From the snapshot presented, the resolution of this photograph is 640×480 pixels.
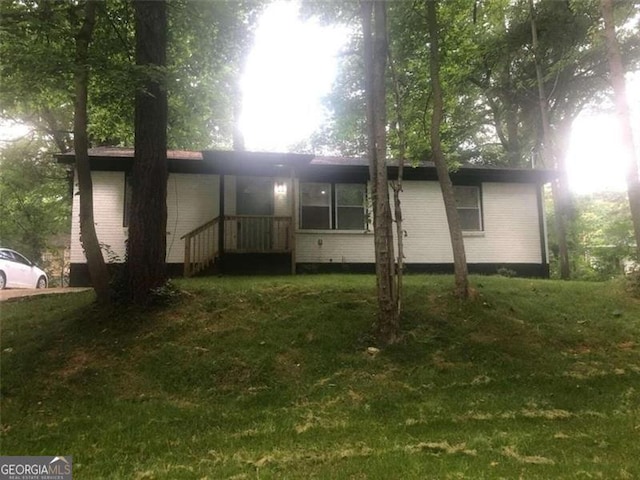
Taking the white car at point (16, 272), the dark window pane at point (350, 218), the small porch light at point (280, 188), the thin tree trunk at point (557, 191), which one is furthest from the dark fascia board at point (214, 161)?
the thin tree trunk at point (557, 191)

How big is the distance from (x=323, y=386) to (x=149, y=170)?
497 centimetres

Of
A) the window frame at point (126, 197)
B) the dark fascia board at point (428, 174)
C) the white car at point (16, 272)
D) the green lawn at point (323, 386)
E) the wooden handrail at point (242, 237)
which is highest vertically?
the dark fascia board at point (428, 174)

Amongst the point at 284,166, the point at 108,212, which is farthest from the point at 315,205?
the point at 108,212

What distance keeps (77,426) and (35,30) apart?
630 centimetres

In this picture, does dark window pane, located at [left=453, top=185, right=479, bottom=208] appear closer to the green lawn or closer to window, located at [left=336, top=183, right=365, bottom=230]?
window, located at [left=336, top=183, right=365, bottom=230]

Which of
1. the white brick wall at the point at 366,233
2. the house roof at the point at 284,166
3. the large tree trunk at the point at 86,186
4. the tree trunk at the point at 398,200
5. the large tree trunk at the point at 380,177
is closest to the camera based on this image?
the large tree trunk at the point at 380,177

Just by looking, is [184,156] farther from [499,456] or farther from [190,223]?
[499,456]

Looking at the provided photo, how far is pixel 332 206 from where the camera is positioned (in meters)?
13.6

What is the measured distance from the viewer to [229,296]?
8.52 m

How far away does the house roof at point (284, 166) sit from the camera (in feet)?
39.4

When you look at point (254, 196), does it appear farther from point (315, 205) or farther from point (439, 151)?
point (439, 151)

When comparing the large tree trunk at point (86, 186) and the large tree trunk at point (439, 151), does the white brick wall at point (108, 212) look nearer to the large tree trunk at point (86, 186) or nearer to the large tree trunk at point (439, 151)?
the large tree trunk at point (86, 186)

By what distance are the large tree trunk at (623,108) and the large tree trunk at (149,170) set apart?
8160 millimetres

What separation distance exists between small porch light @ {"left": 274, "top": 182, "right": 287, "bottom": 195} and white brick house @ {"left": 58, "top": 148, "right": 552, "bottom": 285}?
0.10 feet
